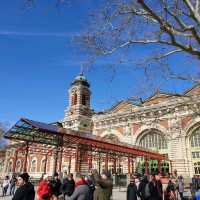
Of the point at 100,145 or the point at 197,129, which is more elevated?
the point at 197,129

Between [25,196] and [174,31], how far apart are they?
6.71 metres

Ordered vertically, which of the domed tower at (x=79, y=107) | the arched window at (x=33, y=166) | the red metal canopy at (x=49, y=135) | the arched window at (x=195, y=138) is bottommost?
the arched window at (x=33, y=166)

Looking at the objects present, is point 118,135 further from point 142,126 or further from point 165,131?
point 165,131

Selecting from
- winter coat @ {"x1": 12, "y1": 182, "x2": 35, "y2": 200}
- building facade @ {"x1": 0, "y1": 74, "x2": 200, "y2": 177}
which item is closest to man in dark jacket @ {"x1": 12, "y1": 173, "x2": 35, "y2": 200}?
winter coat @ {"x1": 12, "y1": 182, "x2": 35, "y2": 200}

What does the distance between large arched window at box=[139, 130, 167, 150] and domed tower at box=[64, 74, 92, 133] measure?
32.2 feet

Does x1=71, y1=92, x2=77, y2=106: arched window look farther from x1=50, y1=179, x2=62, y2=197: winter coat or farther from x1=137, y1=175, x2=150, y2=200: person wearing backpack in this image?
x1=137, y1=175, x2=150, y2=200: person wearing backpack

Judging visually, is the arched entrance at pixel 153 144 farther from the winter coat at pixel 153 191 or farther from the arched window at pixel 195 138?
the winter coat at pixel 153 191

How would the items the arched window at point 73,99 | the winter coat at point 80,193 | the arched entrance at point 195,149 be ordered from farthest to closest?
the arched window at point 73,99
the arched entrance at point 195,149
the winter coat at point 80,193

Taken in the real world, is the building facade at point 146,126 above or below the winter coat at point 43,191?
above

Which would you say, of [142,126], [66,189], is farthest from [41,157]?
[66,189]

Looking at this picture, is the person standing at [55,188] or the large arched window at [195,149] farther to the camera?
the large arched window at [195,149]

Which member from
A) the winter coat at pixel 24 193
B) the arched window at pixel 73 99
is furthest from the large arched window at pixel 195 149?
the winter coat at pixel 24 193

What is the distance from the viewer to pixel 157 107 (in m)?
34.9

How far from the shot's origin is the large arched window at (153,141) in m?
34.2
